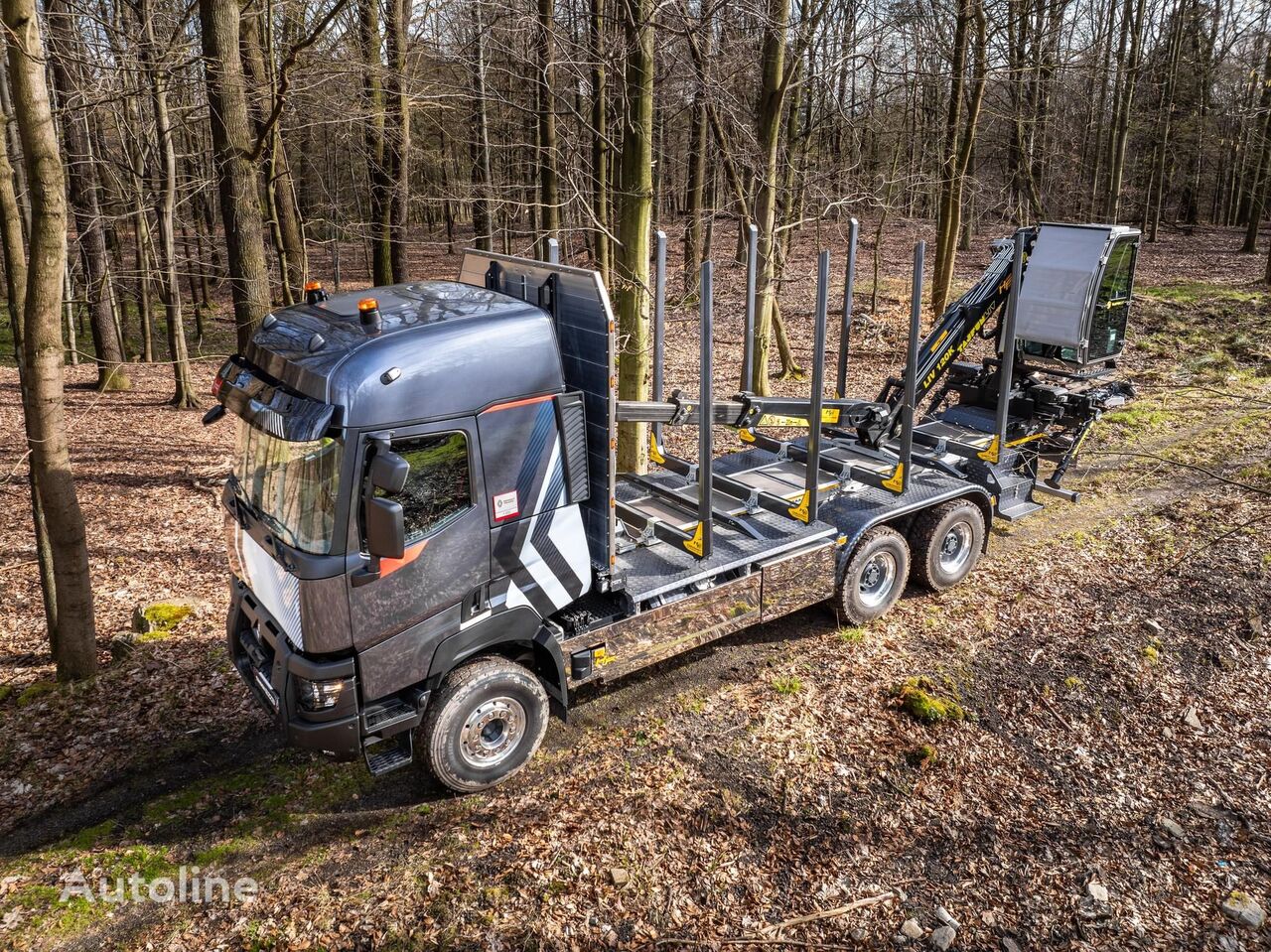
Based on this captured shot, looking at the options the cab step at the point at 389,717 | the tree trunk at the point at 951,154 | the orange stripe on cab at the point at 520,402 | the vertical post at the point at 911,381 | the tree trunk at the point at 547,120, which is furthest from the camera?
the tree trunk at the point at 951,154

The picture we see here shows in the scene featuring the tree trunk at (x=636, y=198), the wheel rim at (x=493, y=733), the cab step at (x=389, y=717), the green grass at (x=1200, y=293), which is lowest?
the wheel rim at (x=493, y=733)

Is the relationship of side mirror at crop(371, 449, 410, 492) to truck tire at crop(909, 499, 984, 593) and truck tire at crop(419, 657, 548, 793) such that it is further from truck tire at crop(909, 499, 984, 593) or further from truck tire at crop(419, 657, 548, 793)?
truck tire at crop(909, 499, 984, 593)

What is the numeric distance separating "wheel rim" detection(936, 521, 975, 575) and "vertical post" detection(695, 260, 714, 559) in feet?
10.1

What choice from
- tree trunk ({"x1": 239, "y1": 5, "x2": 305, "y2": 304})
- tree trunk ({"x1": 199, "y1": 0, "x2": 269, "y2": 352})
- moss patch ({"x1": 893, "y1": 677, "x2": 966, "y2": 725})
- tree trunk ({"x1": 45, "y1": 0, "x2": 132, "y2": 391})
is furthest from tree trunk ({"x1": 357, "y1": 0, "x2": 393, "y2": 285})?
moss patch ({"x1": 893, "y1": 677, "x2": 966, "y2": 725})

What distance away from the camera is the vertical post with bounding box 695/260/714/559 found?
20.6 ft

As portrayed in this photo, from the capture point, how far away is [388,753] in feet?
18.3

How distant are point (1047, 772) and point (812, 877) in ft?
6.84

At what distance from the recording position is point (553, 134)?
14.1 meters

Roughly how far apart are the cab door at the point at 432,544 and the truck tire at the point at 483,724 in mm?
444

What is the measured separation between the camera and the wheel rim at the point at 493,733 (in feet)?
19.0

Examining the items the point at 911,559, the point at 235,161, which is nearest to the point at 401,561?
the point at 911,559

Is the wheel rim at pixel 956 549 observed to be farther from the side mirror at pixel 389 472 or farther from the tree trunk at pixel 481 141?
the tree trunk at pixel 481 141

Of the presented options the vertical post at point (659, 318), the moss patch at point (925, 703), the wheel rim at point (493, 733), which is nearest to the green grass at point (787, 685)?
the moss patch at point (925, 703)

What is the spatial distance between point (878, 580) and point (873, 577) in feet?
0.30
